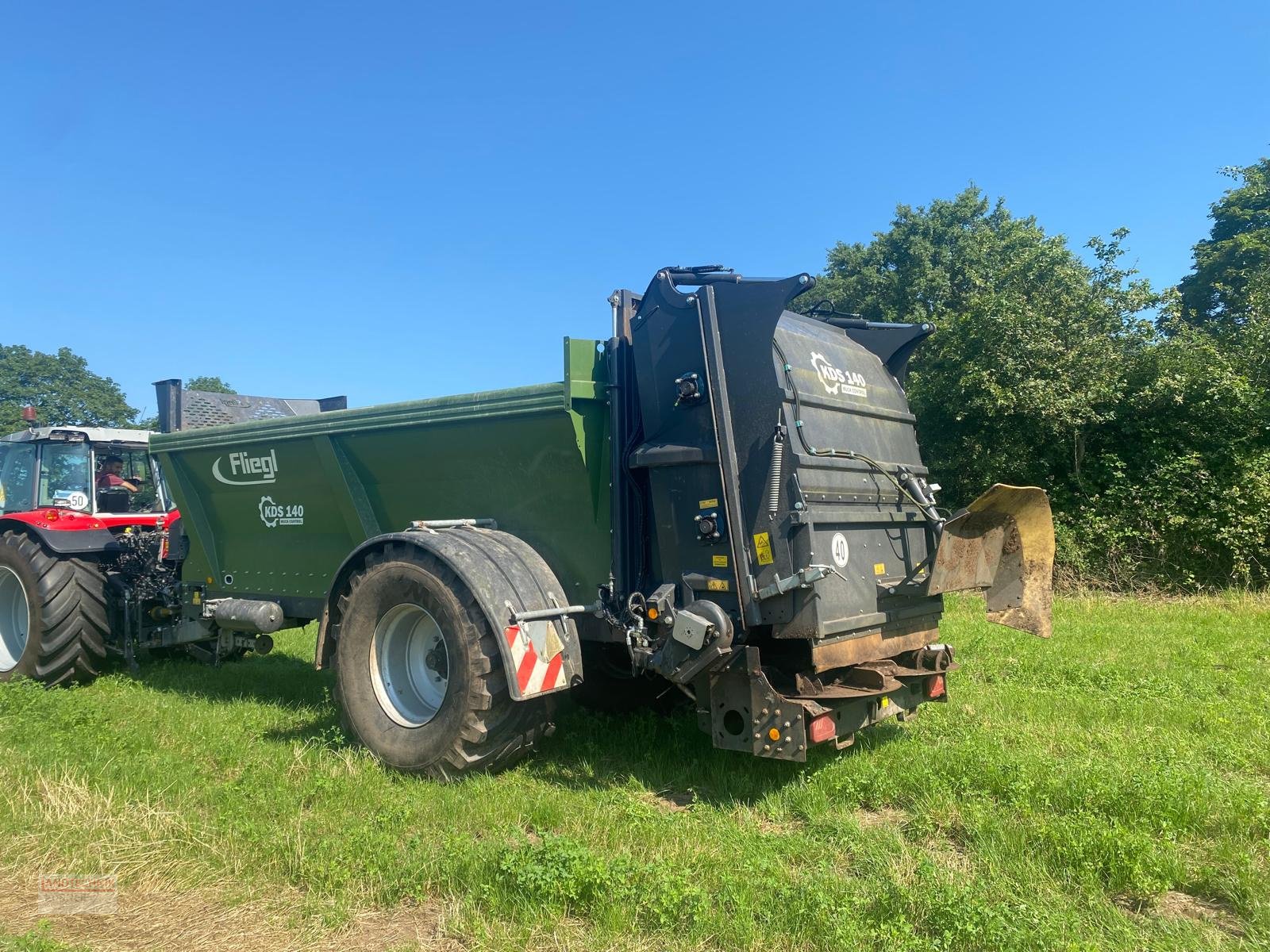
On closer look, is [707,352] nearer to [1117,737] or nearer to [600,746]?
[600,746]

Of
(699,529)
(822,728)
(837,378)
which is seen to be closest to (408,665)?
(699,529)

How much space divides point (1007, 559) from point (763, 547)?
1.51 metres

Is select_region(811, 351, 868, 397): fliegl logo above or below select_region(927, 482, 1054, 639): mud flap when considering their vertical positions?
above

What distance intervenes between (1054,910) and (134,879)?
11.9ft

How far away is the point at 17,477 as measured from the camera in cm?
837

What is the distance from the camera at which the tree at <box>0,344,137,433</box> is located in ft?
186

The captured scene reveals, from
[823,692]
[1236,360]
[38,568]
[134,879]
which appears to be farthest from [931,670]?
[1236,360]

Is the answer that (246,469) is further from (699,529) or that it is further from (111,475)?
(699,529)

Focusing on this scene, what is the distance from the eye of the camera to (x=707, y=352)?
4508 millimetres

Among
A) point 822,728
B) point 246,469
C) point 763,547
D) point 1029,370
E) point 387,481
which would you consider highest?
point 1029,370

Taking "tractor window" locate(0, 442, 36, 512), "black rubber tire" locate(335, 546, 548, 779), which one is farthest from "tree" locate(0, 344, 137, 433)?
"black rubber tire" locate(335, 546, 548, 779)

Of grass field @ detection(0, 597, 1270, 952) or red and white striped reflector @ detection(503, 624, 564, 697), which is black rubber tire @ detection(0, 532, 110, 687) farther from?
red and white striped reflector @ detection(503, 624, 564, 697)

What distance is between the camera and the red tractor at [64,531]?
7430mm

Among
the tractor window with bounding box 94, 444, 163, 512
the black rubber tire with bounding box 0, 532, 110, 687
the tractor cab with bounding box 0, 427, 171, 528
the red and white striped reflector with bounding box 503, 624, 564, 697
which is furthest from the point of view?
the tractor window with bounding box 94, 444, 163, 512
